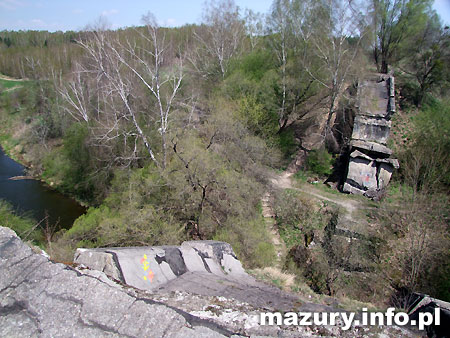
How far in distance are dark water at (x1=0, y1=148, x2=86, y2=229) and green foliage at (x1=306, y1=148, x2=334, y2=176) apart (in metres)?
13.2

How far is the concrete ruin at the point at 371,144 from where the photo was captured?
14117 mm

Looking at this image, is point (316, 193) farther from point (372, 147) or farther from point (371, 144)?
point (371, 144)

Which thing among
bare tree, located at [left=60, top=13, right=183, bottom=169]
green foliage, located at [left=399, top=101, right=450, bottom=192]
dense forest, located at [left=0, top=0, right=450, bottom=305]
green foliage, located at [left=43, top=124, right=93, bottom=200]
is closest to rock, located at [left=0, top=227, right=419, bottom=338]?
dense forest, located at [left=0, top=0, right=450, bottom=305]

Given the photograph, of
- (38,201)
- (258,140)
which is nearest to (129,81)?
(258,140)

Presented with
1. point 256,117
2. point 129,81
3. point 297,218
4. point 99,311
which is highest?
point 129,81

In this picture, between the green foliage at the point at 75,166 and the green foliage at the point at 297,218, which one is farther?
the green foliage at the point at 75,166

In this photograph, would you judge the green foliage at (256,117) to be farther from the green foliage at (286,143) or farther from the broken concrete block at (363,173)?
the broken concrete block at (363,173)

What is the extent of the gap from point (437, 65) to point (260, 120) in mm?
10052

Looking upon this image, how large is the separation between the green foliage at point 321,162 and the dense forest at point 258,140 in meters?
0.07

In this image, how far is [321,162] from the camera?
52.3 ft

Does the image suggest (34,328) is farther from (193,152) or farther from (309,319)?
(193,152)

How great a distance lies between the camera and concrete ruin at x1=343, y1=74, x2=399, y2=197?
14.1 meters

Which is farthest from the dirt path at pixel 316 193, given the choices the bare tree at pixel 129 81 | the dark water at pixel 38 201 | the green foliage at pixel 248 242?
the dark water at pixel 38 201

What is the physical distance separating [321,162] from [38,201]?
54.0 ft
